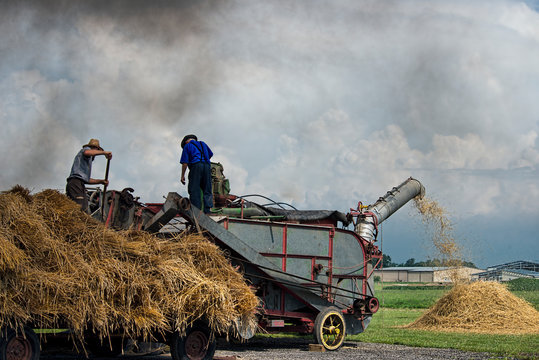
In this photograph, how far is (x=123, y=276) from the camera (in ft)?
32.5

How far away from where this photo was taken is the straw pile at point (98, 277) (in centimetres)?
900

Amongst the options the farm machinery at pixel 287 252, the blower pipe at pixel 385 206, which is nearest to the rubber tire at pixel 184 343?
the farm machinery at pixel 287 252

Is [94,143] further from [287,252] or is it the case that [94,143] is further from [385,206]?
Answer: [385,206]

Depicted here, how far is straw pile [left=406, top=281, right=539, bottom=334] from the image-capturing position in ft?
68.7

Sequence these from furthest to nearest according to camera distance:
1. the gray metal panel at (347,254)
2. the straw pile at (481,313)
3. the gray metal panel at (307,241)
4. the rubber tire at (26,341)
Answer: the straw pile at (481,313), the gray metal panel at (347,254), the gray metal panel at (307,241), the rubber tire at (26,341)

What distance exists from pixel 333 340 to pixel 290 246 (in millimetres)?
2288

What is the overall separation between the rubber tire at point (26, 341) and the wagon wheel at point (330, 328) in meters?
6.32

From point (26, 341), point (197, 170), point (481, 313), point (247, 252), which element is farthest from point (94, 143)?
point (481, 313)

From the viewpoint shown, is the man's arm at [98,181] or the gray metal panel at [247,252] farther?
the gray metal panel at [247,252]

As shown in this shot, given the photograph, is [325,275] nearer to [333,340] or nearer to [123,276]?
[333,340]

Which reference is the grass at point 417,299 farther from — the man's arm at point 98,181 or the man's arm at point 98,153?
the man's arm at point 98,153

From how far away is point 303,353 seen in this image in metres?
13.7

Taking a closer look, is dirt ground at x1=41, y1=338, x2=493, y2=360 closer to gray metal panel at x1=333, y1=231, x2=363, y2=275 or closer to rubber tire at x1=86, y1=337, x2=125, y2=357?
rubber tire at x1=86, y1=337, x2=125, y2=357

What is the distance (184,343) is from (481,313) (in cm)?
1354
